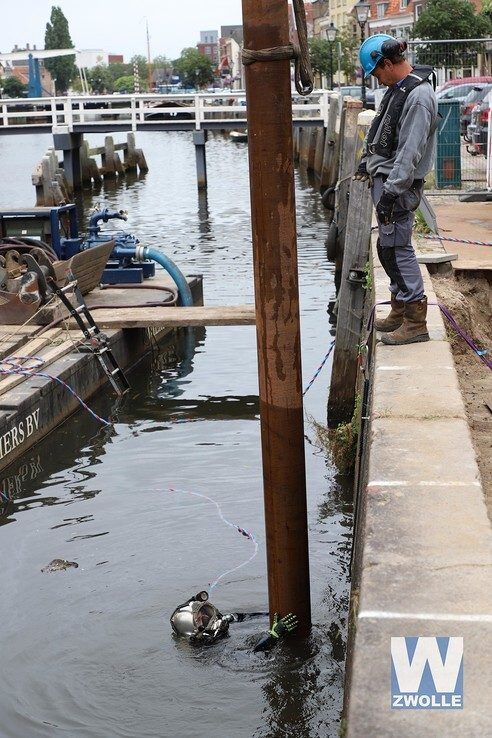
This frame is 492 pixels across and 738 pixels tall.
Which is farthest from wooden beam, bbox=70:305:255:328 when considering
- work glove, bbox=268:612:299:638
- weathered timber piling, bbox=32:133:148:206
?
weathered timber piling, bbox=32:133:148:206

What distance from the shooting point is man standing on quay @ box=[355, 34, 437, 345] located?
633 centimetres

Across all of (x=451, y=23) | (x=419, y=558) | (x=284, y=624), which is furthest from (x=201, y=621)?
(x=451, y=23)

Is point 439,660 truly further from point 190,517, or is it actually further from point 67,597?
point 190,517

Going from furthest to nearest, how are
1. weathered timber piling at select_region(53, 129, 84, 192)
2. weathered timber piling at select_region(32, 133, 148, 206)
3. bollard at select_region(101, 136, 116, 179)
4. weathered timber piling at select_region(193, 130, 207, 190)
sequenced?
bollard at select_region(101, 136, 116, 179) < weathered timber piling at select_region(53, 129, 84, 192) < weathered timber piling at select_region(193, 130, 207, 190) < weathered timber piling at select_region(32, 133, 148, 206)

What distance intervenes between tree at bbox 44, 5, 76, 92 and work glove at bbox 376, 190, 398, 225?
178 meters

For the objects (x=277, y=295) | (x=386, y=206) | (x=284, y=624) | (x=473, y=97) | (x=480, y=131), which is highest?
(x=473, y=97)

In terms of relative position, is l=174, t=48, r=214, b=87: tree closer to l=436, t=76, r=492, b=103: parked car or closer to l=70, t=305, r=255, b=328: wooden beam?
l=436, t=76, r=492, b=103: parked car

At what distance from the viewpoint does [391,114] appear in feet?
21.2

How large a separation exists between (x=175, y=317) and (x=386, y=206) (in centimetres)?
700

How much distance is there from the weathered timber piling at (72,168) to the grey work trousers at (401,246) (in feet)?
85.9

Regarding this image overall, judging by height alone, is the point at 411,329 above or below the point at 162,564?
above

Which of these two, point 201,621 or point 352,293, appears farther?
point 352,293

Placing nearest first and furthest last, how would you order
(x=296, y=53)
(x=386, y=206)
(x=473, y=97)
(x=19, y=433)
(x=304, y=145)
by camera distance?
(x=296, y=53) → (x=386, y=206) → (x=19, y=433) → (x=473, y=97) → (x=304, y=145)

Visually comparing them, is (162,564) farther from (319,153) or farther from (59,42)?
(59,42)
